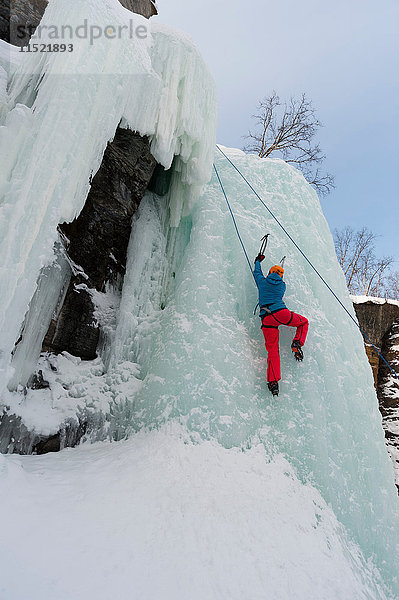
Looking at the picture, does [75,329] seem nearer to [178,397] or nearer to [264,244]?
[178,397]

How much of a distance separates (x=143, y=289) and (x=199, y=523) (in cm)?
241

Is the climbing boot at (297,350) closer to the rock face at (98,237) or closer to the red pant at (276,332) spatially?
the red pant at (276,332)

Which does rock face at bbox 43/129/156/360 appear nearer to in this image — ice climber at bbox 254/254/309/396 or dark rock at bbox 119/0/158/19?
ice climber at bbox 254/254/309/396

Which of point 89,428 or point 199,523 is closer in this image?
point 199,523

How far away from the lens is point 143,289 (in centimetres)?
407

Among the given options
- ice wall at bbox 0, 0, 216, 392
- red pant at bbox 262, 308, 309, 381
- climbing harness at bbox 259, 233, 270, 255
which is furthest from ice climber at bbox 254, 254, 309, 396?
ice wall at bbox 0, 0, 216, 392

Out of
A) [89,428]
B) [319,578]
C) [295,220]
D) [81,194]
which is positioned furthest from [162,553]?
[295,220]

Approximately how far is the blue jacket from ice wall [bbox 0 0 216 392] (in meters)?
1.45

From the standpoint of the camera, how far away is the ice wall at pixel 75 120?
2.45m

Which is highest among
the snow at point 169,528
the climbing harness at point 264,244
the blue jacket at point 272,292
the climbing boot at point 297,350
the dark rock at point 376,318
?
the dark rock at point 376,318

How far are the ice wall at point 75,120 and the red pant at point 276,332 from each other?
6.03ft

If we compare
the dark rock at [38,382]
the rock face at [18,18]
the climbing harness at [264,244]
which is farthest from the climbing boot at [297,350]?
the rock face at [18,18]

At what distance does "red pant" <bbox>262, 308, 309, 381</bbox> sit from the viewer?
331cm

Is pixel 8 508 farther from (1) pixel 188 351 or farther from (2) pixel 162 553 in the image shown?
(1) pixel 188 351
